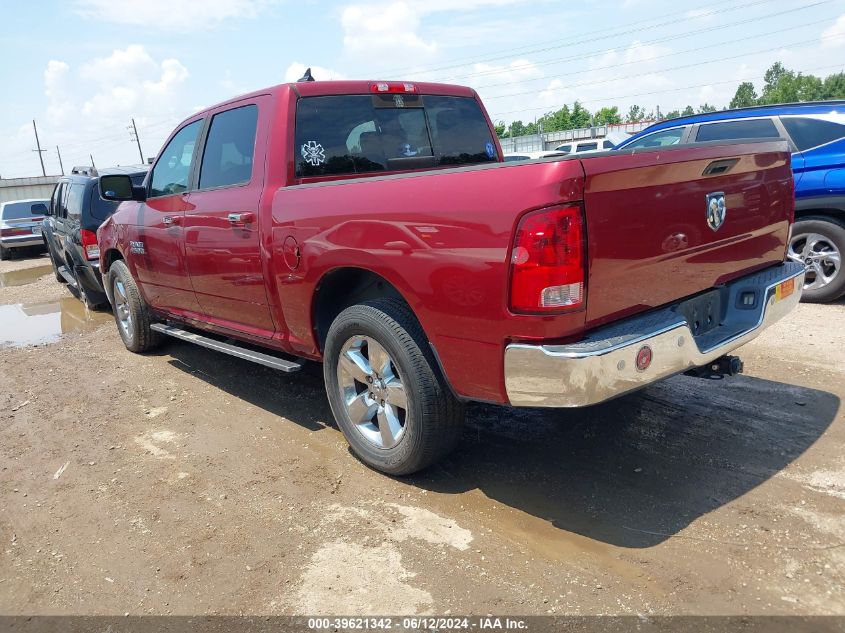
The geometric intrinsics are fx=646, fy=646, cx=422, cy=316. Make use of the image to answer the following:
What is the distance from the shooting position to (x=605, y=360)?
2496 millimetres

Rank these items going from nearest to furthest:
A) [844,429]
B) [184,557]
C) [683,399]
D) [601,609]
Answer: [601,609] < [184,557] < [844,429] < [683,399]

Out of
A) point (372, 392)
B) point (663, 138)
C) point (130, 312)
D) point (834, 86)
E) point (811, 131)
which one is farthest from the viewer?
point (834, 86)

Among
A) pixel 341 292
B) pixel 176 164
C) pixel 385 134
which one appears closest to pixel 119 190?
pixel 176 164

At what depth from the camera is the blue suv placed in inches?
240

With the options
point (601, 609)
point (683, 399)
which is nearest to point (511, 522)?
point (601, 609)

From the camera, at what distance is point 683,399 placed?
4.23 m

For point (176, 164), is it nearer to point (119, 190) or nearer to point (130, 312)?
point (119, 190)

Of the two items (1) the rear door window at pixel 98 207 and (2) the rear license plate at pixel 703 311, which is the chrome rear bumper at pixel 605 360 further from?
(1) the rear door window at pixel 98 207

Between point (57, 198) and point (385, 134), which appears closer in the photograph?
point (385, 134)

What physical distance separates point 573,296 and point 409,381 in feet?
3.16

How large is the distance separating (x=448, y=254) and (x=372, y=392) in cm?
106

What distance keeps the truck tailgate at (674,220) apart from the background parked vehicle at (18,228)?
18526 millimetres

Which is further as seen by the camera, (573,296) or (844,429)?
(844,429)

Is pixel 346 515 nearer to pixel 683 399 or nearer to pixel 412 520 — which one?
pixel 412 520
